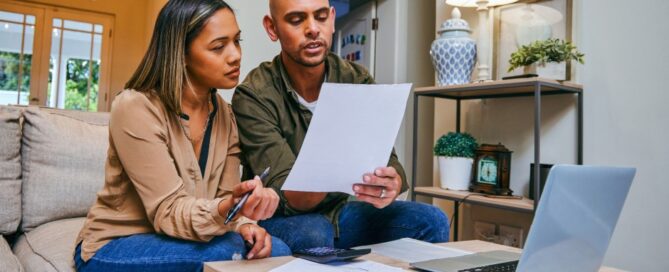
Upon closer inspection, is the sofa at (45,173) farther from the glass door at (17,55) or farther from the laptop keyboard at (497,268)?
the glass door at (17,55)

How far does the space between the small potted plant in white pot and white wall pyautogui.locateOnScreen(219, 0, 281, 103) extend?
1.55 m

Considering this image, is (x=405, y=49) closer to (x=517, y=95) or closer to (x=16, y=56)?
(x=517, y=95)

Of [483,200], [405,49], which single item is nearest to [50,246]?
[483,200]

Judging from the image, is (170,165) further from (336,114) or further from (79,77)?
(79,77)

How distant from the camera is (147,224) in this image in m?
1.00

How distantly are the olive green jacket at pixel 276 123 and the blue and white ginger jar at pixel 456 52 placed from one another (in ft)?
2.57

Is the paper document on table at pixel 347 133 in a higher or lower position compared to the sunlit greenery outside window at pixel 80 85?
lower

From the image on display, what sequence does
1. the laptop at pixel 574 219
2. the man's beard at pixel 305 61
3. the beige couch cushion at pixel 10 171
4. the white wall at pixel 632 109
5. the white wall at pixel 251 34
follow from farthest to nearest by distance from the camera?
1. the white wall at pixel 251 34
2. the white wall at pixel 632 109
3. the beige couch cushion at pixel 10 171
4. the man's beard at pixel 305 61
5. the laptop at pixel 574 219

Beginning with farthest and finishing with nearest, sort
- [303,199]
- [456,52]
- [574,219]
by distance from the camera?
[456,52] → [303,199] → [574,219]

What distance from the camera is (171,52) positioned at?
103 cm

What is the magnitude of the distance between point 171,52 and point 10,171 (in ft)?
2.46

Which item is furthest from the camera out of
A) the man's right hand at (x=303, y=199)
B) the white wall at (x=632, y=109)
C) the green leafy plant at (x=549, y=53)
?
the green leafy plant at (x=549, y=53)

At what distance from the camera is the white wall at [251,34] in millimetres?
2889

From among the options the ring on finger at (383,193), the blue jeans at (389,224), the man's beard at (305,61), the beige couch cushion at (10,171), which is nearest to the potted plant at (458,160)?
the blue jeans at (389,224)
